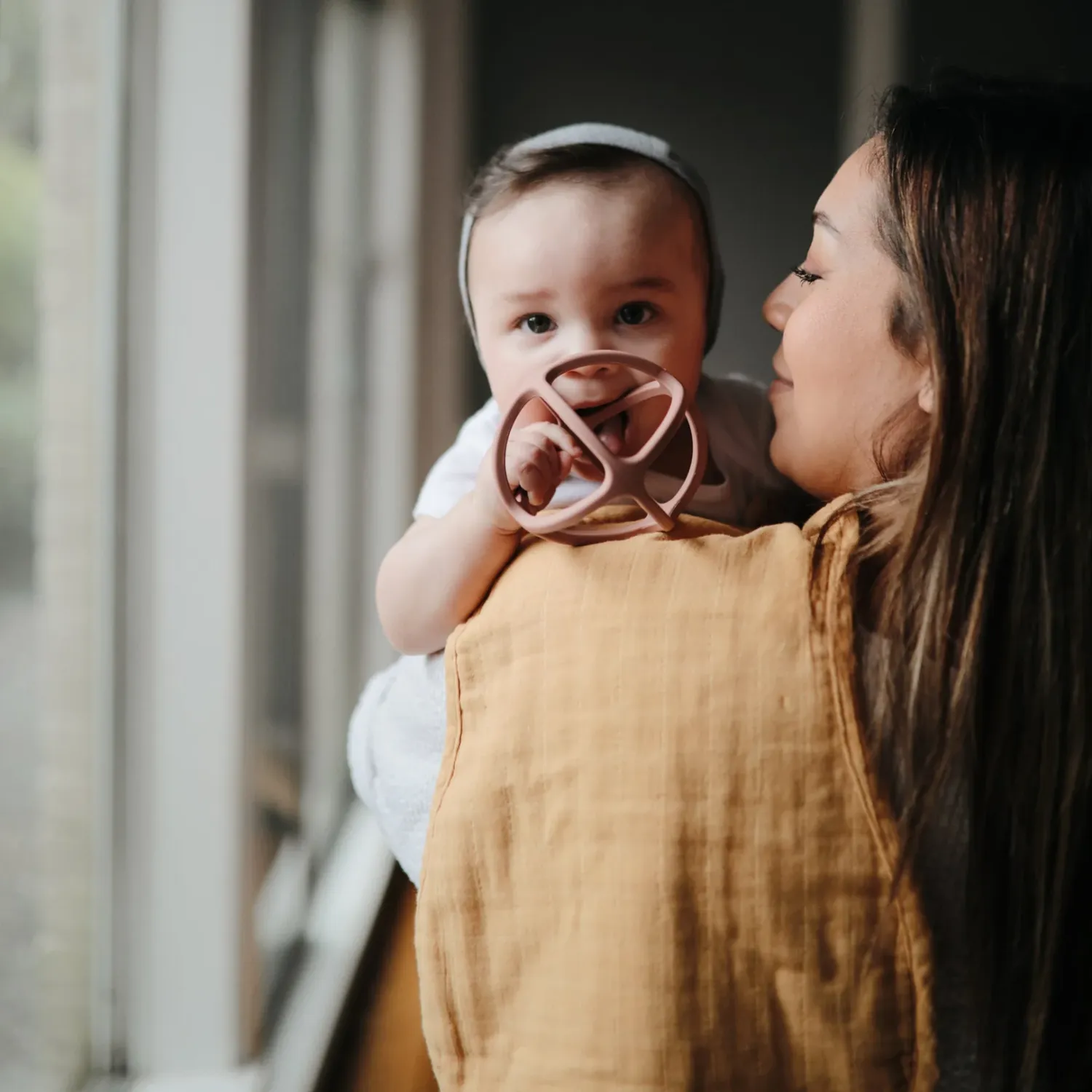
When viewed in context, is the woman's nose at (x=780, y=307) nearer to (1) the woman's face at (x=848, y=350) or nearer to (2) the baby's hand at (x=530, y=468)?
(1) the woman's face at (x=848, y=350)

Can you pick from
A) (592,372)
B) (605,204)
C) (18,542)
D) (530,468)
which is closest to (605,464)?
(530,468)

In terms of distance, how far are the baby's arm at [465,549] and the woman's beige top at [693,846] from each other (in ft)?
0.25

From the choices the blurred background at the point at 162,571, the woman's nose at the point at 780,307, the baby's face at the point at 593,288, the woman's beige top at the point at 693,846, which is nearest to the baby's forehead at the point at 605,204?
the baby's face at the point at 593,288

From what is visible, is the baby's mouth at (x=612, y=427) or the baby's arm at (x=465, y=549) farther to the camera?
the baby's mouth at (x=612, y=427)

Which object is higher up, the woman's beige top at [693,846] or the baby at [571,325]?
the baby at [571,325]

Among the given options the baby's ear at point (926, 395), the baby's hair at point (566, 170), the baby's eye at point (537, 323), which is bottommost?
the baby's ear at point (926, 395)

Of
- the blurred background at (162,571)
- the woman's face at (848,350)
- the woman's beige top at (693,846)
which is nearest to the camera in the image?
the woman's beige top at (693,846)

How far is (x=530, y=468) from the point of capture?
73 centimetres

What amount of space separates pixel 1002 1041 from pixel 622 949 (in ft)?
0.82

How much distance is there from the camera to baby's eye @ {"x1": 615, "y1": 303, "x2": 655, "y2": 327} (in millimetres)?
897

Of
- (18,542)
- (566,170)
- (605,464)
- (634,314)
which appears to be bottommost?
(18,542)

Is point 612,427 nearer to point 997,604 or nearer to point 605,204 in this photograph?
point 605,204

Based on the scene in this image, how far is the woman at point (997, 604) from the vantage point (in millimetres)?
648

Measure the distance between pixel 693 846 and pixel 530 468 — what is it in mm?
277
